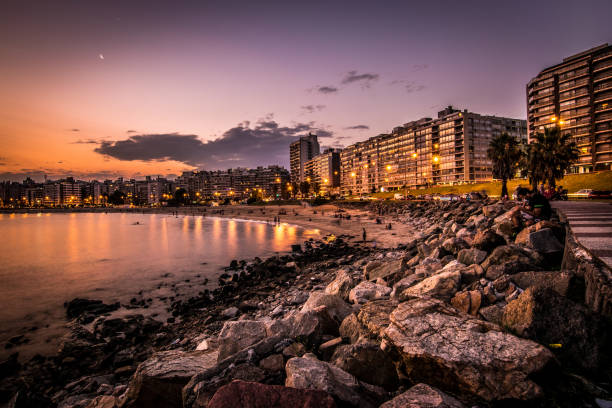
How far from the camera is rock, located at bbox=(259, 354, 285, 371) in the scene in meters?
3.88

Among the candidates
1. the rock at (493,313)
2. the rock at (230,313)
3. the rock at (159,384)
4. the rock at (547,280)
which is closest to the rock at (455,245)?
the rock at (547,280)

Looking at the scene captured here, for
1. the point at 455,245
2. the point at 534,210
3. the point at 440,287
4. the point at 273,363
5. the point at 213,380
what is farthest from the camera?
the point at 534,210

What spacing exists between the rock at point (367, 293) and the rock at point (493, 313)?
2.92 m

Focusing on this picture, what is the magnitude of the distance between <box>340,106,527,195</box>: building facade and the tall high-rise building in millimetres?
16969

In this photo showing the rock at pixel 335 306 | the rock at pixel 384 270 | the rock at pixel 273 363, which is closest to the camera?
the rock at pixel 273 363

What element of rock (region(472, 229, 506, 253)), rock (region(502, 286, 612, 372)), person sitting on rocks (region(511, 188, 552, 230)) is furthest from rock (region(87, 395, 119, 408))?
person sitting on rocks (region(511, 188, 552, 230))

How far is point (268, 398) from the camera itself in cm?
266

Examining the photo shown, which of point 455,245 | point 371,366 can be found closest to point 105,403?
point 371,366

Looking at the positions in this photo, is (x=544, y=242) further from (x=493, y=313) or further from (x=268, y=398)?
(x=268, y=398)

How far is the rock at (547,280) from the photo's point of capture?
430cm

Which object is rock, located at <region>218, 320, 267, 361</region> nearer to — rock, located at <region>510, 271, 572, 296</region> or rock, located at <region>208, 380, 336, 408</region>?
rock, located at <region>208, 380, 336, 408</region>

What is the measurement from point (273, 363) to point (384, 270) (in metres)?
7.29

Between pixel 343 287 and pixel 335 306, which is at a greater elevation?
pixel 335 306

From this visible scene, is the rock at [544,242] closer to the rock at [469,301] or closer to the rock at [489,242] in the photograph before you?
the rock at [489,242]
